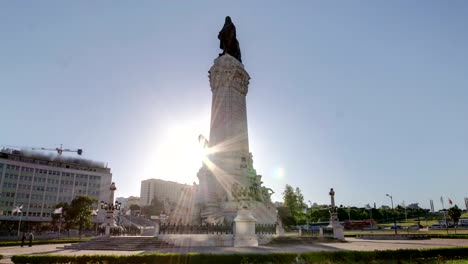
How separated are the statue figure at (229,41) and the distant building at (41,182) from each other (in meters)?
59.4

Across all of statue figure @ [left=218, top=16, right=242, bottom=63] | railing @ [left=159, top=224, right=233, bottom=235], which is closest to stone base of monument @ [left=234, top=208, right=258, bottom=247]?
railing @ [left=159, top=224, right=233, bottom=235]

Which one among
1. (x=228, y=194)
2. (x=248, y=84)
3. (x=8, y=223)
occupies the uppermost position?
(x=248, y=84)

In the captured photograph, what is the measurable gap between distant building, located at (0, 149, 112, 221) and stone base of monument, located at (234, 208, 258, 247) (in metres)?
66.6

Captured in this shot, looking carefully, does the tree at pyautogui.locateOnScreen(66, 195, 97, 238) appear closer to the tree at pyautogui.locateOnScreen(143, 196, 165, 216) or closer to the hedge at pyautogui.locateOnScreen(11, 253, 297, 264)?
the hedge at pyautogui.locateOnScreen(11, 253, 297, 264)

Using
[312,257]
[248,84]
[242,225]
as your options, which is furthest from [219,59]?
[312,257]

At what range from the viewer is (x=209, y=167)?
3684 cm

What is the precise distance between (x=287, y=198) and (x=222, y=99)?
36.6 metres

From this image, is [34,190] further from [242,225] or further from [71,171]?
[242,225]

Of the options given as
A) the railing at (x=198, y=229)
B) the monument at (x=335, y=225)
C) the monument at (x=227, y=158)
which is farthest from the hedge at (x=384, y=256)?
the monument at (x=227, y=158)

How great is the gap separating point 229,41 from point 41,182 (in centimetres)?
6550

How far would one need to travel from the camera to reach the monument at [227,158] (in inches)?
Result: 1325

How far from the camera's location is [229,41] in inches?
1785

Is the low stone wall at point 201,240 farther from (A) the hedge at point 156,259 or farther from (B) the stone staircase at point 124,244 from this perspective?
(A) the hedge at point 156,259

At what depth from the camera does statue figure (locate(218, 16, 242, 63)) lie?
4516cm
